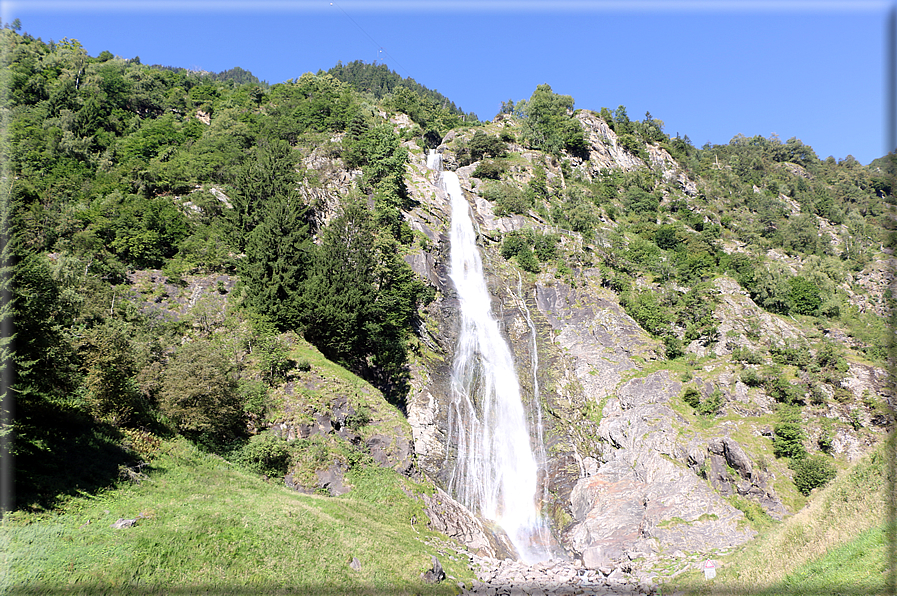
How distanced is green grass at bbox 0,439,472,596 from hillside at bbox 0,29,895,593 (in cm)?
30

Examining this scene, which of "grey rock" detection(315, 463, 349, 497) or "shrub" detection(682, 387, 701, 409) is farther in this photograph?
"shrub" detection(682, 387, 701, 409)

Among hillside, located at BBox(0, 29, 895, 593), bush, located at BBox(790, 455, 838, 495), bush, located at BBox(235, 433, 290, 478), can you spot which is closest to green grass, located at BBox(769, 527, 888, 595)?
hillside, located at BBox(0, 29, 895, 593)

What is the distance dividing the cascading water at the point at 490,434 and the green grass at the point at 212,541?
9368 mm

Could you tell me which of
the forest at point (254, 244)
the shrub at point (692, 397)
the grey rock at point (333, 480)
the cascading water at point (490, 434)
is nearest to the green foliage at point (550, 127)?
the forest at point (254, 244)

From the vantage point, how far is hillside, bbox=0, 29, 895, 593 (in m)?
21.4

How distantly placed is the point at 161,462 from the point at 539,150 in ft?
262

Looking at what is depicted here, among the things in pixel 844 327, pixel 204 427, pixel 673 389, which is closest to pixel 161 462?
pixel 204 427

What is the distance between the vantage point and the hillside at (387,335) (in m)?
21.4

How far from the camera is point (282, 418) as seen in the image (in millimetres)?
27625

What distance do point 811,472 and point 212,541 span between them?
35.7 meters

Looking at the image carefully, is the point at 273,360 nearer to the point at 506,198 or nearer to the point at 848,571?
the point at 848,571

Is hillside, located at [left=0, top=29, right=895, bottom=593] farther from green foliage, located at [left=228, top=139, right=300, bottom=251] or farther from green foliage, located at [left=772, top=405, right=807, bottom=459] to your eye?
green foliage, located at [left=228, top=139, right=300, bottom=251]

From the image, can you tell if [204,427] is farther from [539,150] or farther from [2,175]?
[539,150]

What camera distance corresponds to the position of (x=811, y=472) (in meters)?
30.3
